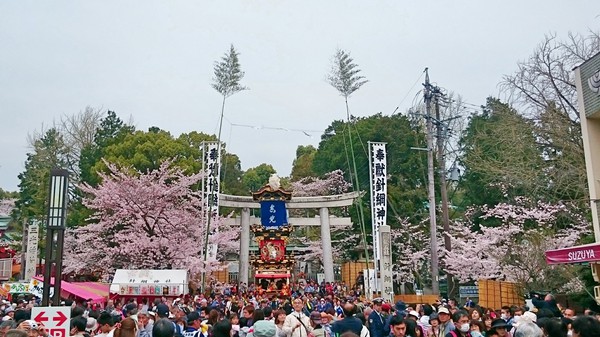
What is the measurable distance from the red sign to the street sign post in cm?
3099

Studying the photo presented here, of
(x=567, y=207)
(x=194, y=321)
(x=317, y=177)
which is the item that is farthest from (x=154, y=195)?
(x=317, y=177)

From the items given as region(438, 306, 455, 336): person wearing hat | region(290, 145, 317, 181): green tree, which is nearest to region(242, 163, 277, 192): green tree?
region(290, 145, 317, 181): green tree

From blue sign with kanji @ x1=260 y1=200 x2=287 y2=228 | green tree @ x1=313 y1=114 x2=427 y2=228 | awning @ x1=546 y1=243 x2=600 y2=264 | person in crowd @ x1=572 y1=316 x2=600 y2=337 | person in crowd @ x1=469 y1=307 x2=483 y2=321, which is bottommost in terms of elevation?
person in crowd @ x1=469 y1=307 x2=483 y2=321

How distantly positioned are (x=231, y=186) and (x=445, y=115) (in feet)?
87.7

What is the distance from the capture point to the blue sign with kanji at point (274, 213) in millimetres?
36719

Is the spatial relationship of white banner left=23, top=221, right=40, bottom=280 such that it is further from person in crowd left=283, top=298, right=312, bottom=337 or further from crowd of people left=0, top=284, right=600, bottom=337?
person in crowd left=283, top=298, right=312, bottom=337

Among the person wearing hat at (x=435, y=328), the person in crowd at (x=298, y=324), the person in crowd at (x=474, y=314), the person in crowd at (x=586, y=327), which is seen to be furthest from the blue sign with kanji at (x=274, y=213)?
the person in crowd at (x=586, y=327)

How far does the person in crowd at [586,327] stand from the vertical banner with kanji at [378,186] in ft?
68.7

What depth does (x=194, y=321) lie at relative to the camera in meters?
7.32

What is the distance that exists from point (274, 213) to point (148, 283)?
660 inches

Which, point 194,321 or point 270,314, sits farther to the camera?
point 270,314

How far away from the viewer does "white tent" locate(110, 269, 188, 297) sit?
20.6 meters

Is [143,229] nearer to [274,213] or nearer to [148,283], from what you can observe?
[148,283]

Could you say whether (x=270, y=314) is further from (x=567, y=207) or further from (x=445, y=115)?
(x=445, y=115)
